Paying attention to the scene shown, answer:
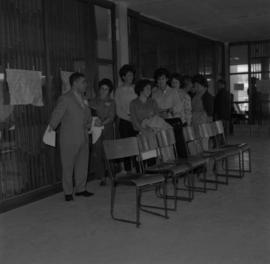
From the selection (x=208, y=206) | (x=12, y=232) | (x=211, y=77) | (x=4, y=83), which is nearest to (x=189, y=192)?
(x=208, y=206)

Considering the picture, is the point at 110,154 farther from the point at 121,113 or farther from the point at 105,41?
the point at 105,41

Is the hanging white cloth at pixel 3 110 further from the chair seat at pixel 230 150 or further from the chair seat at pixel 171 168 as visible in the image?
the chair seat at pixel 230 150

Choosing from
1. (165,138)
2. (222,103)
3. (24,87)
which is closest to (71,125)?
(24,87)

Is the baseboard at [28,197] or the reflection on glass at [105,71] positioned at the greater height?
the reflection on glass at [105,71]

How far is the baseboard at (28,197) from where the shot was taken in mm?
4734

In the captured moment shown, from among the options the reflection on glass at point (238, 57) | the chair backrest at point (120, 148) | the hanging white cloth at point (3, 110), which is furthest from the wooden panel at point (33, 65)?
the reflection on glass at point (238, 57)

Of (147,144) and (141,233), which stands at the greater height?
(147,144)

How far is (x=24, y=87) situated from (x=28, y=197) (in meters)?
1.37

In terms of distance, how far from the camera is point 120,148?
4379 mm

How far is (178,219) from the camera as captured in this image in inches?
163

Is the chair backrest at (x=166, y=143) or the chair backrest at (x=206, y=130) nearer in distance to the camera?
the chair backrest at (x=166, y=143)

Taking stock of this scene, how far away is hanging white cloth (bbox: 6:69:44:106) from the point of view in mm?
4801

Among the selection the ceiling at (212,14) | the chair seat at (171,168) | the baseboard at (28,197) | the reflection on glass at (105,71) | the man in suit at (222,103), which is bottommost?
the baseboard at (28,197)

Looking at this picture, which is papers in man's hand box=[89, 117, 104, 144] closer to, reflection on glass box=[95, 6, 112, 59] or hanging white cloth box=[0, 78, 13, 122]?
hanging white cloth box=[0, 78, 13, 122]
